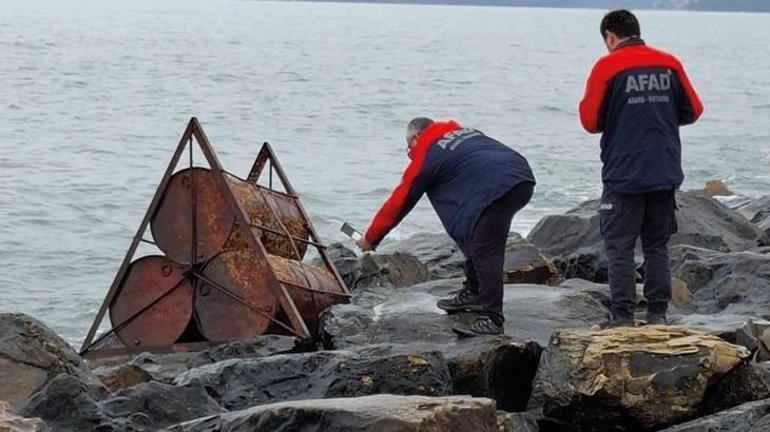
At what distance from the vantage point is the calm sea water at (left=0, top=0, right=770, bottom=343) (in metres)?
19.1

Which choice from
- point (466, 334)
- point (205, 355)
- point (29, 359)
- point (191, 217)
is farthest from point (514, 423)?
point (191, 217)

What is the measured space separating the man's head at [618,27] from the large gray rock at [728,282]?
2.74 metres

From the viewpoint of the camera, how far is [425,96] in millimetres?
43000

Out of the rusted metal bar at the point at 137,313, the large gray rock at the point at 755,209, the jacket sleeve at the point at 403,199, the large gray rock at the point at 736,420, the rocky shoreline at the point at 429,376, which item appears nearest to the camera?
the rocky shoreline at the point at 429,376

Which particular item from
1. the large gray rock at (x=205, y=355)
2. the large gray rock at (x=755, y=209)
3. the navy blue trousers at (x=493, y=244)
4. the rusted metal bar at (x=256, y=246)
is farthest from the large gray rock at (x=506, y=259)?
the large gray rock at (x=755, y=209)

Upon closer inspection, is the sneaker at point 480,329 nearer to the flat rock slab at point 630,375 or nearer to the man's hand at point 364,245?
the man's hand at point 364,245

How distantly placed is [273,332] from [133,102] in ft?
96.4

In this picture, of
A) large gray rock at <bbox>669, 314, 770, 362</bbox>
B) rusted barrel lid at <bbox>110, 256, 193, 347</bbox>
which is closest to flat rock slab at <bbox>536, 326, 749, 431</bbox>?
large gray rock at <bbox>669, 314, 770, 362</bbox>

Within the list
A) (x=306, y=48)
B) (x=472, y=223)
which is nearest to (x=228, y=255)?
(x=472, y=223)

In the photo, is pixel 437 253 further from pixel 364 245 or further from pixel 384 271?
pixel 364 245

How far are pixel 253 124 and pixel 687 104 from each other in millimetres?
26115

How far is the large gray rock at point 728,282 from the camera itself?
31.8 ft

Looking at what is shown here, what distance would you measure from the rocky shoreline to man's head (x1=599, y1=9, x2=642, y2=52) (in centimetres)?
167

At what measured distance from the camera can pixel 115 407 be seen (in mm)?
5723
